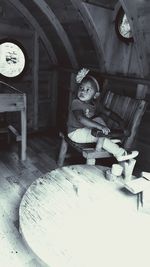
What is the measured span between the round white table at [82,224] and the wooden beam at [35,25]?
3.89 meters

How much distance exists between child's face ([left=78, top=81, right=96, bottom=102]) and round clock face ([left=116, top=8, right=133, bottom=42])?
1.21 m

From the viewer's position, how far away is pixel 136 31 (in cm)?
348

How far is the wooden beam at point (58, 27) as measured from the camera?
180 inches

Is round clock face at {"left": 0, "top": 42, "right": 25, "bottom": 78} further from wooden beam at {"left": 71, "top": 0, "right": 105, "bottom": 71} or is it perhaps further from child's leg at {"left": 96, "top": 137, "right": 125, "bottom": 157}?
child's leg at {"left": 96, "top": 137, "right": 125, "bottom": 157}

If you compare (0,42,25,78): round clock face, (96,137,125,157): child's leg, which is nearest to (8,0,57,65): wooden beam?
(0,42,25,78): round clock face

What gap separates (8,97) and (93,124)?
5.04 ft

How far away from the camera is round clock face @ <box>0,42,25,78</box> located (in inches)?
202

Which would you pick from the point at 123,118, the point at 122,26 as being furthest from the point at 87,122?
the point at 122,26

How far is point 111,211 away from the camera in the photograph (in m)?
2.04

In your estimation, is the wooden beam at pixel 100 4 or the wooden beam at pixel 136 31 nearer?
the wooden beam at pixel 136 31

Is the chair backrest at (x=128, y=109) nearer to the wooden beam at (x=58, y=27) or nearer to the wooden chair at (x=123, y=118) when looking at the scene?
the wooden chair at (x=123, y=118)

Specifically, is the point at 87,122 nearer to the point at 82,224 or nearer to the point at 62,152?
the point at 62,152

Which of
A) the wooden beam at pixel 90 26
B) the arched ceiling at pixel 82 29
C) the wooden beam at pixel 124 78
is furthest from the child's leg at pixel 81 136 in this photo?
the wooden beam at pixel 90 26

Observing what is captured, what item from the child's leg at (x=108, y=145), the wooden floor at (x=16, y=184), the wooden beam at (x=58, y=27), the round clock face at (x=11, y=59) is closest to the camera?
the wooden floor at (x=16, y=184)
